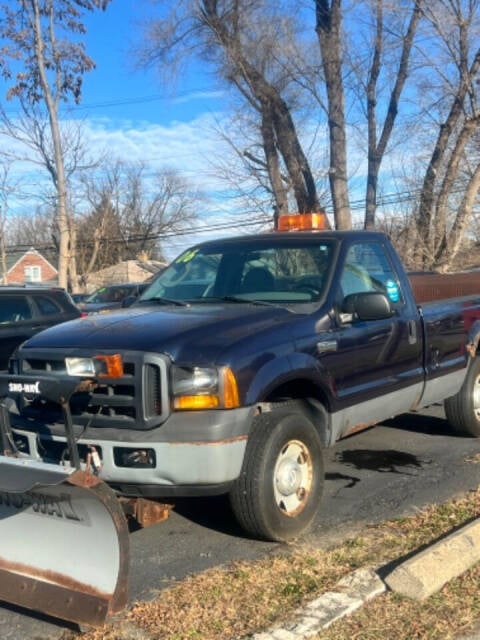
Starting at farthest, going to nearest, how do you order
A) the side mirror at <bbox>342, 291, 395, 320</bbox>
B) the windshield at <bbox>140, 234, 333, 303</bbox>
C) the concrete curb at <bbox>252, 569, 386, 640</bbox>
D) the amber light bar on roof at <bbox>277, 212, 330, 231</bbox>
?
the amber light bar on roof at <bbox>277, 212, 330, 231</bbox> < the windshield at <bbox>140, 234, 333, 303</bbox> < the side mirror at <bbox>342, 291, 395, 320</bbox> < the concrete curb at <bbox>252, 569, 386, 640</bbox>

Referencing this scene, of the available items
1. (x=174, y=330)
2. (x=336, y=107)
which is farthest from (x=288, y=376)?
(x=336, y=107)

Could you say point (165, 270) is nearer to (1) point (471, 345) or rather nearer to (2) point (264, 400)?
(2) point (264, 400)

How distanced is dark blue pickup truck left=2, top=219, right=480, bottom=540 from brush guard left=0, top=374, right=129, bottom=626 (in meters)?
0.31

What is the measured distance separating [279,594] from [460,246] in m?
17.7

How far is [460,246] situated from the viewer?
65.7 feet

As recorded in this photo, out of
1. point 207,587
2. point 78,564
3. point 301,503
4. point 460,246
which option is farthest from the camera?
point 460,246

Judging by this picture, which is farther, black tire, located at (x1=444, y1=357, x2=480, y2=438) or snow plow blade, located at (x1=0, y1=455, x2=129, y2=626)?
black tire, located at (x1=444, y1=357, x2=480, y2=438)

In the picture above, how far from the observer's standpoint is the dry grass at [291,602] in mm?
3338

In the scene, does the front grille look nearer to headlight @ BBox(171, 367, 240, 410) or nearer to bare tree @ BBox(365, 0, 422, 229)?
headlight @ BBox(171, 367, 240, 410)

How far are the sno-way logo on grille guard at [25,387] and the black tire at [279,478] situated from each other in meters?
1.21

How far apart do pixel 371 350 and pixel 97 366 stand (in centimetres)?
209

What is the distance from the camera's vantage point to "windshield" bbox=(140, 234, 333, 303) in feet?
17.0

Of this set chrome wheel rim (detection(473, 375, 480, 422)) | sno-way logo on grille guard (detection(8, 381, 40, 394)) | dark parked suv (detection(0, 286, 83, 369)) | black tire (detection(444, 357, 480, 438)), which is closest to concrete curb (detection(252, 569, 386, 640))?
sno-way logo on grille guard (detection(8, 381, 40, 394))

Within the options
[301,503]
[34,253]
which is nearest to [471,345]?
[301,503]
